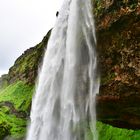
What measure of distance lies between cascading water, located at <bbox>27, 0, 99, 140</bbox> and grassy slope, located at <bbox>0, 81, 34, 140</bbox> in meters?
6.20

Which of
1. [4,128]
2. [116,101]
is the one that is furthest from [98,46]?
[4,128]

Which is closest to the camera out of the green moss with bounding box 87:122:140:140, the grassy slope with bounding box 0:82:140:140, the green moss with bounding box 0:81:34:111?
the green moss with bounding box 87:122:140:140

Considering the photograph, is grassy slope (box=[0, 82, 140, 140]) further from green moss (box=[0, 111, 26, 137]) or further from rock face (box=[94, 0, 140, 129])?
rock face (box=[94, 0, 140, 129])

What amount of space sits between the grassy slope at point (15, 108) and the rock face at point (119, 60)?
10.1 m

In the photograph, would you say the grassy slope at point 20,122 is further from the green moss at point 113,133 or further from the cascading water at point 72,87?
the cascading water at point 72,87

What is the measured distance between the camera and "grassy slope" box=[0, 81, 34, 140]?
28578 mm

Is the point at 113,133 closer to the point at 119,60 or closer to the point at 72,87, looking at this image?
the point at 72,87

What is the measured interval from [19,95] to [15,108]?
2198 millimetres

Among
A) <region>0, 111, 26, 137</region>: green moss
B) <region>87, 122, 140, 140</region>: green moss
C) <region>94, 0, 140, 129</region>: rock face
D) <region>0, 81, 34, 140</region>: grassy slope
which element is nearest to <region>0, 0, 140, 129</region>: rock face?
<region>94, 0, 140, 129</region>: rock face

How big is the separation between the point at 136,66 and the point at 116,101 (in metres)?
2.26

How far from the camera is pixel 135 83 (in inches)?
701

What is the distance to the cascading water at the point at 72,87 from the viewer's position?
20172mm

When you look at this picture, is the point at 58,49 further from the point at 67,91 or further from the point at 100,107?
the point at 100,107

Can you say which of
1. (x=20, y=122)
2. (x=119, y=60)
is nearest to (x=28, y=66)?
(x=20, y=122)
